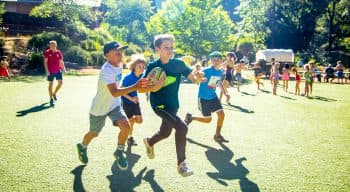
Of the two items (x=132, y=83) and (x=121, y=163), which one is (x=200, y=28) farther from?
(x=121, y=163)

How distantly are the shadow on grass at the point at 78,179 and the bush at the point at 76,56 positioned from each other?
28.9 metres

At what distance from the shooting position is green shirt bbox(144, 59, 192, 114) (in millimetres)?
5645

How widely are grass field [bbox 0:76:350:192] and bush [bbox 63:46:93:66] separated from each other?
878 inches

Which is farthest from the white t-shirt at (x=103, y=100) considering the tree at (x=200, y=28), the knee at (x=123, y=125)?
the tree at (x=200, y=28)

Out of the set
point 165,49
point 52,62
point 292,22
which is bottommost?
point 52,62

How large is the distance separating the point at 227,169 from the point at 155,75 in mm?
1955

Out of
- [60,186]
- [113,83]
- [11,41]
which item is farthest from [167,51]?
[11,41]

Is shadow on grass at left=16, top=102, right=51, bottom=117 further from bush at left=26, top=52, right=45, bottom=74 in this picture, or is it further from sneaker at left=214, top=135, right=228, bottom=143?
bush at left=26, top=52, right=45, bottom=74

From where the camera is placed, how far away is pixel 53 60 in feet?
41.0

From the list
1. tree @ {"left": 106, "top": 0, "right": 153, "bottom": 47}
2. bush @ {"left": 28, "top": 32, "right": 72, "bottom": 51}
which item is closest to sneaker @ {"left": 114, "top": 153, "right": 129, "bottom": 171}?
bush @ {"left": 28, "top": 32, "right": 72, "bottom": 51}

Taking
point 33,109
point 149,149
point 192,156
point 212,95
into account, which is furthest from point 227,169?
point 33,109

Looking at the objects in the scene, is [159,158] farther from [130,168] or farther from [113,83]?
[113,83]

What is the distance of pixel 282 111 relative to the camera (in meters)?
13.0

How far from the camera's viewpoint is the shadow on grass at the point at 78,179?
4920mm
